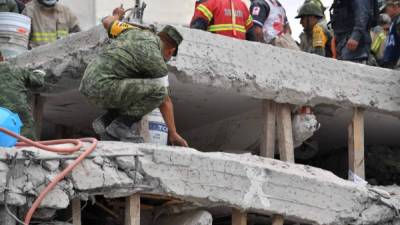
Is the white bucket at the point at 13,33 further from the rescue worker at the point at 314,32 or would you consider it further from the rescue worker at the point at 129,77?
the rescue worker at the point at 314,32

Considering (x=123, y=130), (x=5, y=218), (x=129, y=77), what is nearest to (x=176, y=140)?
(x=123, y=130)

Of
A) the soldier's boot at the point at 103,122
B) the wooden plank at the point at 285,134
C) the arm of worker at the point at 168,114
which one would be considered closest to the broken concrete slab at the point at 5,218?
the soldier's boot at the point at 103,122

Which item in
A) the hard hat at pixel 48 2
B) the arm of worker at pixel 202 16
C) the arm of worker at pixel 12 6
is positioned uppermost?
the hard hat at pixel 48 2

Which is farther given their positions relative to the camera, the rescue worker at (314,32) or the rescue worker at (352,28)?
the rescue worker at (314,32)

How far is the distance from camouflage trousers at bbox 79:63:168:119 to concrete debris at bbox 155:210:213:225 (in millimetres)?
954

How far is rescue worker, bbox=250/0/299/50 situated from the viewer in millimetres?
9625

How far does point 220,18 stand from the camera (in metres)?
9.00

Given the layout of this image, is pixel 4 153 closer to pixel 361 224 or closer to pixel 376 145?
pixel 361 224

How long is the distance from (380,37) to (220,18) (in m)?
2.72

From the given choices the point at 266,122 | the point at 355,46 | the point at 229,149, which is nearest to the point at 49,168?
the point at 266,122

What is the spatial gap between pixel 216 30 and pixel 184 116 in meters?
1.16

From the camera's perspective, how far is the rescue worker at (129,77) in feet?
24.0

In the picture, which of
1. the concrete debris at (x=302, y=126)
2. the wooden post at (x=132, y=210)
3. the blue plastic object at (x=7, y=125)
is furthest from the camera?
the concrete debris at (x=302, y=126)

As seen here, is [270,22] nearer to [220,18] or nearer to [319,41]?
[319,41]
